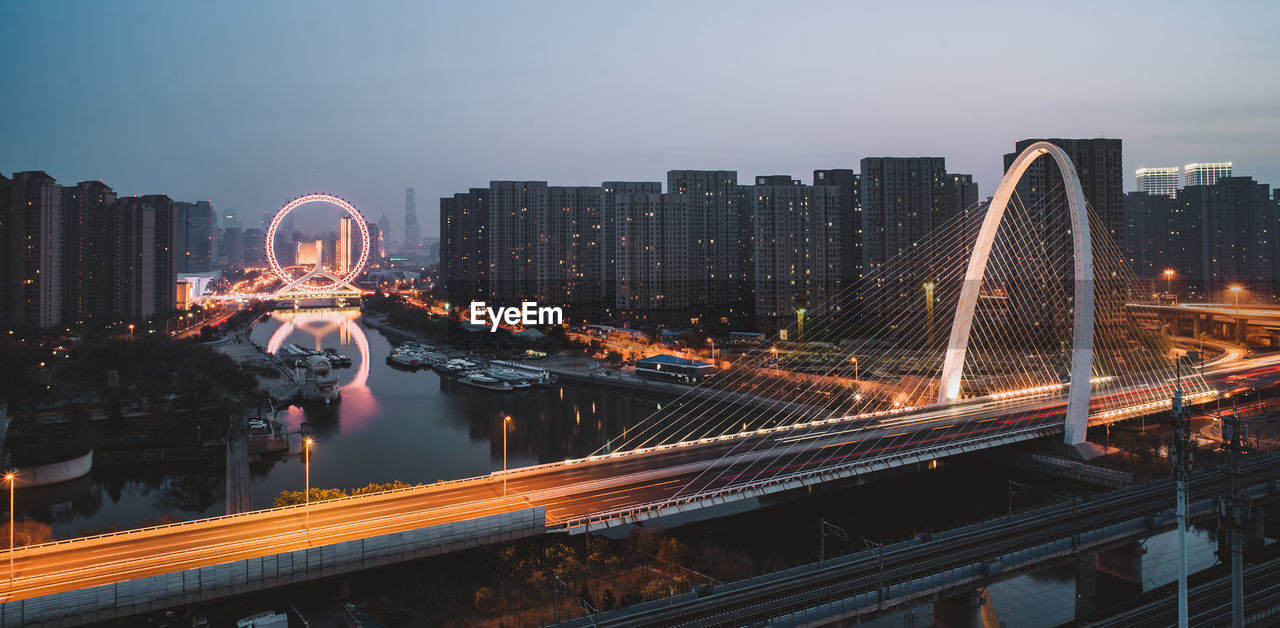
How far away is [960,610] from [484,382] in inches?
556

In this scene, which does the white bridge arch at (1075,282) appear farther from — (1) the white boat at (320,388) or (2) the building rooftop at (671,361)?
(1) the white boat at (320,388)

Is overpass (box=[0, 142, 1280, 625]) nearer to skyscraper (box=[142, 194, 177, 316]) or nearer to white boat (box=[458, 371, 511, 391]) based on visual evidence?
white boat (box=[458, 371, 511, 391])

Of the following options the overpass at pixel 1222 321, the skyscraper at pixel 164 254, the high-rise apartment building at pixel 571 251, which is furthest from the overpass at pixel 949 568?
the skyscraper at pixel 164 254

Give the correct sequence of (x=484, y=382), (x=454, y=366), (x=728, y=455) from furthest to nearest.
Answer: (x=454, y=366) < (x=484, y=382) < (x=728, y=455)

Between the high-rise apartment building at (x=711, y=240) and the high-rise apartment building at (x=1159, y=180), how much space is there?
876 inches

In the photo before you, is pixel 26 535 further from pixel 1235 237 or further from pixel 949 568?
pixel 1235 237

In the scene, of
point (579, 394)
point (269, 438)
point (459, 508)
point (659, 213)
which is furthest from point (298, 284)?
point (459, 508)

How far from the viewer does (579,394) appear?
17516mm

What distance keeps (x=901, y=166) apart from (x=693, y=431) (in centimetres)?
1628

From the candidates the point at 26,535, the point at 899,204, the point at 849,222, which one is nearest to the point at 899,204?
the point at 899,204

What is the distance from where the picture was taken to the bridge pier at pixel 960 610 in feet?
17.3

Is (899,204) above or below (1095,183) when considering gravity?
above

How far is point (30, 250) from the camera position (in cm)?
2005

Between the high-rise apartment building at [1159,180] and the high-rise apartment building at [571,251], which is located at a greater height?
the high-rise apartment building at [1159,180]
